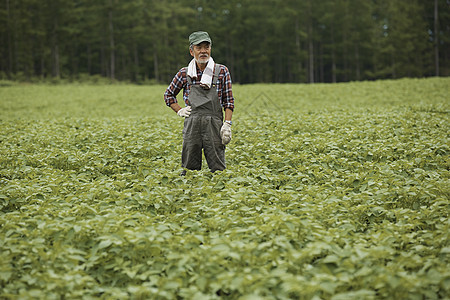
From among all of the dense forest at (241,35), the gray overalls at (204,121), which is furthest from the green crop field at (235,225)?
the dense forest at (241,35)

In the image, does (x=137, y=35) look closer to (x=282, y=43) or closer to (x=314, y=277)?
(x=282, y=43)

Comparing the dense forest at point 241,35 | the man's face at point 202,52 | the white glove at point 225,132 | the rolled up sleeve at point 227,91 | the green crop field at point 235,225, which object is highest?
the dense forest at point 241,35

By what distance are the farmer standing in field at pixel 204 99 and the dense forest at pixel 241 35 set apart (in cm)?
3972

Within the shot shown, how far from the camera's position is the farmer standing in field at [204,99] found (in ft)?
16.1

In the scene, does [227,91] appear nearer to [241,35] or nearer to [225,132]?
[225,132]

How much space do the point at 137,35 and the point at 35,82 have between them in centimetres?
1381

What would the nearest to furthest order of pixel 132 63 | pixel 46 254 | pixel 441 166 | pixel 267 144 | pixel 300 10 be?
pixel 46 254
pixel 441 166
pixel 267 144
pixel 300 10
pixel 132 63

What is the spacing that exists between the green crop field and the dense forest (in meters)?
38.4

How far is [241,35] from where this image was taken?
52094mm

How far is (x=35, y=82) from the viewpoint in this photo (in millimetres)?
40156

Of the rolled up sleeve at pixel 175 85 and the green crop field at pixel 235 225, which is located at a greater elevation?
the rolled up sleeve at pixel 175 85

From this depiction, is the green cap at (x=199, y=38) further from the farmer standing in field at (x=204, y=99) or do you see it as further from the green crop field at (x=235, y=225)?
the green crop field at (x=235, y=225)

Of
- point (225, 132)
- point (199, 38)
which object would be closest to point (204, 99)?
point (225, 132)

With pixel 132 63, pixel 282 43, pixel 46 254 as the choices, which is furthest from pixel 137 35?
pixel 46 254
